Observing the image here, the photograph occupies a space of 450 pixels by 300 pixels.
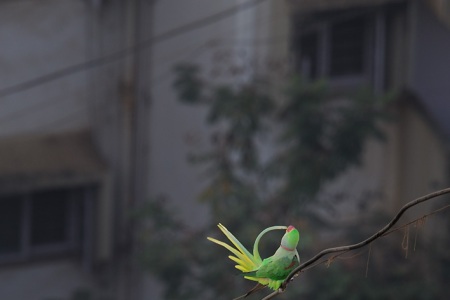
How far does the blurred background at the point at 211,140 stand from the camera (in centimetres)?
701

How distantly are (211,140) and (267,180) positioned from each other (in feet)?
2.87

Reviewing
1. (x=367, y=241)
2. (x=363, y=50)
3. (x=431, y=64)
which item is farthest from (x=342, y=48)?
(x=367, y=241)

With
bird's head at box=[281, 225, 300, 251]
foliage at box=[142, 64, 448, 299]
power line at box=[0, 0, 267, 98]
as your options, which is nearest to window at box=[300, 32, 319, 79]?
power line at box=[0, 0, 267, 98]

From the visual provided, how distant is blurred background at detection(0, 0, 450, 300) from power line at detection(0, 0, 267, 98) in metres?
0.02

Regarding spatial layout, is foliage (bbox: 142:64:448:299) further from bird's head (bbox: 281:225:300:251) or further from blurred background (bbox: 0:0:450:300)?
bird's head (bbox: 281:225:300:251)

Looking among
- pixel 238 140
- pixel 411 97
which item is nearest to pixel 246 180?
Answer: pixel 238 140

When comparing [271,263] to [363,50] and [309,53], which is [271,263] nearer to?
[309,53]

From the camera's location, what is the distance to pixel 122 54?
8.59 m

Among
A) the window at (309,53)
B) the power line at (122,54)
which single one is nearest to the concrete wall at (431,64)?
the window at (309,53)

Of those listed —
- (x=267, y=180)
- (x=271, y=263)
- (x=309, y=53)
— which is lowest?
(x=271, y=263)

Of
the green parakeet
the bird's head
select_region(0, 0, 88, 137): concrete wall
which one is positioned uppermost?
select_region(0, 0, 88, 137): concrete wall

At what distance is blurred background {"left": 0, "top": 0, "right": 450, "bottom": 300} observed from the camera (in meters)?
7.01

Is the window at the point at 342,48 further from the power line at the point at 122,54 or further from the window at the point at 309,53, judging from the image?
the power line at the point at 122,54

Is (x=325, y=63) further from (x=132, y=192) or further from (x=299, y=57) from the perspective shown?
(x=132, y=192)
